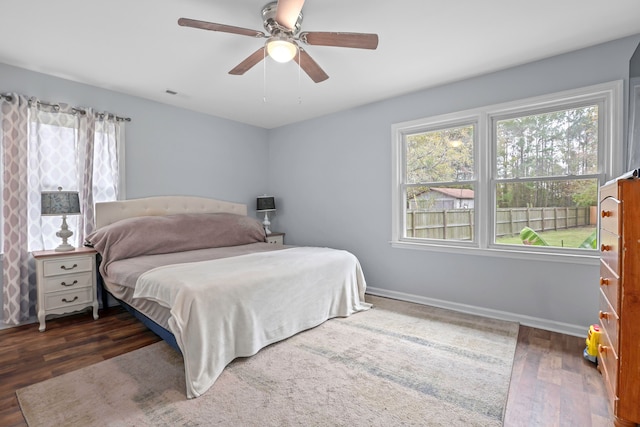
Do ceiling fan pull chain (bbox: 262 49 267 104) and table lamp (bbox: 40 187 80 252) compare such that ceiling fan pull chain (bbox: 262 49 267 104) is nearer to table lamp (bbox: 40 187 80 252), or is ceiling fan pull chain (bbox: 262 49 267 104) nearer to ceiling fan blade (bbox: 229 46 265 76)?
ceiling fan blade (bbox: 229 46 265 76)

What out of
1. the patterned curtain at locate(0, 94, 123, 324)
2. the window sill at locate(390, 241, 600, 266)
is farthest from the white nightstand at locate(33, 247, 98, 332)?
the window sill at locate(390, 241, 600, 266)

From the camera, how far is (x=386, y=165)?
157 inches

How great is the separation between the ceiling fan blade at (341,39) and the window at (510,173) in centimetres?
176

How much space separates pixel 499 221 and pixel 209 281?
2.85 m

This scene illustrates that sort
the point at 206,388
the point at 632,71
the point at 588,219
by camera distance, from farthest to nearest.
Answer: the point at 588,219
the point at 632,71
the point at 206,388

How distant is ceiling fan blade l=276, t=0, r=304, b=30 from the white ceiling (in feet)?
0.99

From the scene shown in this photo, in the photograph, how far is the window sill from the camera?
8.95ft

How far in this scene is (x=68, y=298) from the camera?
306 cm

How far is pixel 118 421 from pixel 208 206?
3.10m

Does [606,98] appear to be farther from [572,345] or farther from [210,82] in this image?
[210,82]

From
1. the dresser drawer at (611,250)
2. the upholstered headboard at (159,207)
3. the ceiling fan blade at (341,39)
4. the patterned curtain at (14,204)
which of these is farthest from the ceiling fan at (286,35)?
the upholstered headboard at (159,207)

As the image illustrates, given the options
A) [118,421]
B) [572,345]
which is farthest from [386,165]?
[118,421]

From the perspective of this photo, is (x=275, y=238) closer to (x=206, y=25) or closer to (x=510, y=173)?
(x=510, y=173)

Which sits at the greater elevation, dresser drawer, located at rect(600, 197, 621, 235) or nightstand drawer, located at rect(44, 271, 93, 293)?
dresser drawer, located at rect(600, 197, 621, 235)
